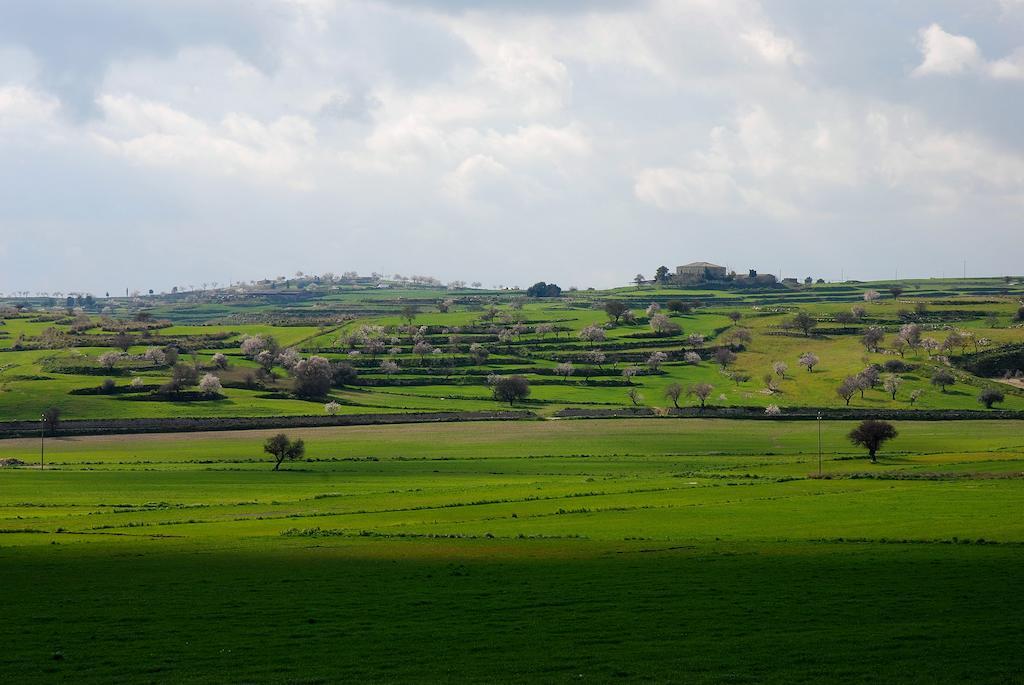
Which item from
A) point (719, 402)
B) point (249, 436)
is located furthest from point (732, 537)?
point (719, 402)

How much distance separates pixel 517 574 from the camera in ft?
145

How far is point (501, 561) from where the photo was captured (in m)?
47.5

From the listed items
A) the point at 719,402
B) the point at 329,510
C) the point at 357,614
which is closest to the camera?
the point at 357,614

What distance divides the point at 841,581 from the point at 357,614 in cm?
1794

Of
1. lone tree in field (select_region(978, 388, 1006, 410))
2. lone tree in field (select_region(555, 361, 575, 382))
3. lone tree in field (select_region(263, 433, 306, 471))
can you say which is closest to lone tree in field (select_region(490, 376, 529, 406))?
lone tree in field (select_region(555, 361, 575, 382))

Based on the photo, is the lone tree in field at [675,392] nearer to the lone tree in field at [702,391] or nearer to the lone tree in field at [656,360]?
the lone tree in field at [702,391]

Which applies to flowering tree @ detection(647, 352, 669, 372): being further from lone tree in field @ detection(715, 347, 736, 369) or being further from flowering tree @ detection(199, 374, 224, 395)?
flowering tree @ detection(199, 374, 224, 395)

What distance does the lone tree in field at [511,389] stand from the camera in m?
157

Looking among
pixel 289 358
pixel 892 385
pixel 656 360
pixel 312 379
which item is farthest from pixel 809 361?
pixel 289 358

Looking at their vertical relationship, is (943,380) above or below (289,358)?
below

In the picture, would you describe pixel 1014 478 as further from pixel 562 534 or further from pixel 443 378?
pixel 443 378

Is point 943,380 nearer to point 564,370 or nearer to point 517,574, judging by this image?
point 564,370

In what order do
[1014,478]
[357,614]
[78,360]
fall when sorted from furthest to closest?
[78,360]
[1014,478]
[357,614]

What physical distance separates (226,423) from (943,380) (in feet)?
325
